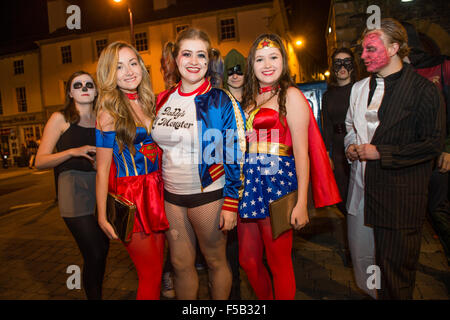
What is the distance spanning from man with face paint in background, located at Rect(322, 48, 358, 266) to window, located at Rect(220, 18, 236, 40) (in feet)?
62.6

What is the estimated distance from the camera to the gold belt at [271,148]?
2135 mm

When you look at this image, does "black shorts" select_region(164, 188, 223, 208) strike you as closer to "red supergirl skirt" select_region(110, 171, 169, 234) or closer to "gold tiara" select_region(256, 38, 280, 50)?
"red supergirl skirt" select_region(110, 171, 169, 234)

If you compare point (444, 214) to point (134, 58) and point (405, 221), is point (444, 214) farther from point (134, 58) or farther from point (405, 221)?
point (134, 58)

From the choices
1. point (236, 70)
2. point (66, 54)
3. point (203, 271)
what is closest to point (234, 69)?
point (236, 70)

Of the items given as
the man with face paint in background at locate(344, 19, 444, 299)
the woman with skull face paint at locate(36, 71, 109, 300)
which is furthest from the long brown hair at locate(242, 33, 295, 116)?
the woman with skull face paint at locate(36, 71, 109, 300)

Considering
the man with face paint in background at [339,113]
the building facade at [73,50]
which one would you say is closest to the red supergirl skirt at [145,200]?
the man with face paint in background at [339,113]

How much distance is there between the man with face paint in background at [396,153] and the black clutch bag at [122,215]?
1.71 meters

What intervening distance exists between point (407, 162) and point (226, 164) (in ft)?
4.06

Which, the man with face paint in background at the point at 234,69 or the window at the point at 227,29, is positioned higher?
the window at the point at 227,29

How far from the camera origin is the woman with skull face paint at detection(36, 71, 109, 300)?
2418mm

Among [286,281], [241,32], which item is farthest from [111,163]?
[241,32]

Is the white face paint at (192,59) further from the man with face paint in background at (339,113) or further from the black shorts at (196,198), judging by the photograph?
the man with face paint in background at (339,113)

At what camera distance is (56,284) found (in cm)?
344

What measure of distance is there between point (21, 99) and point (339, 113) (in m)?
30.5
